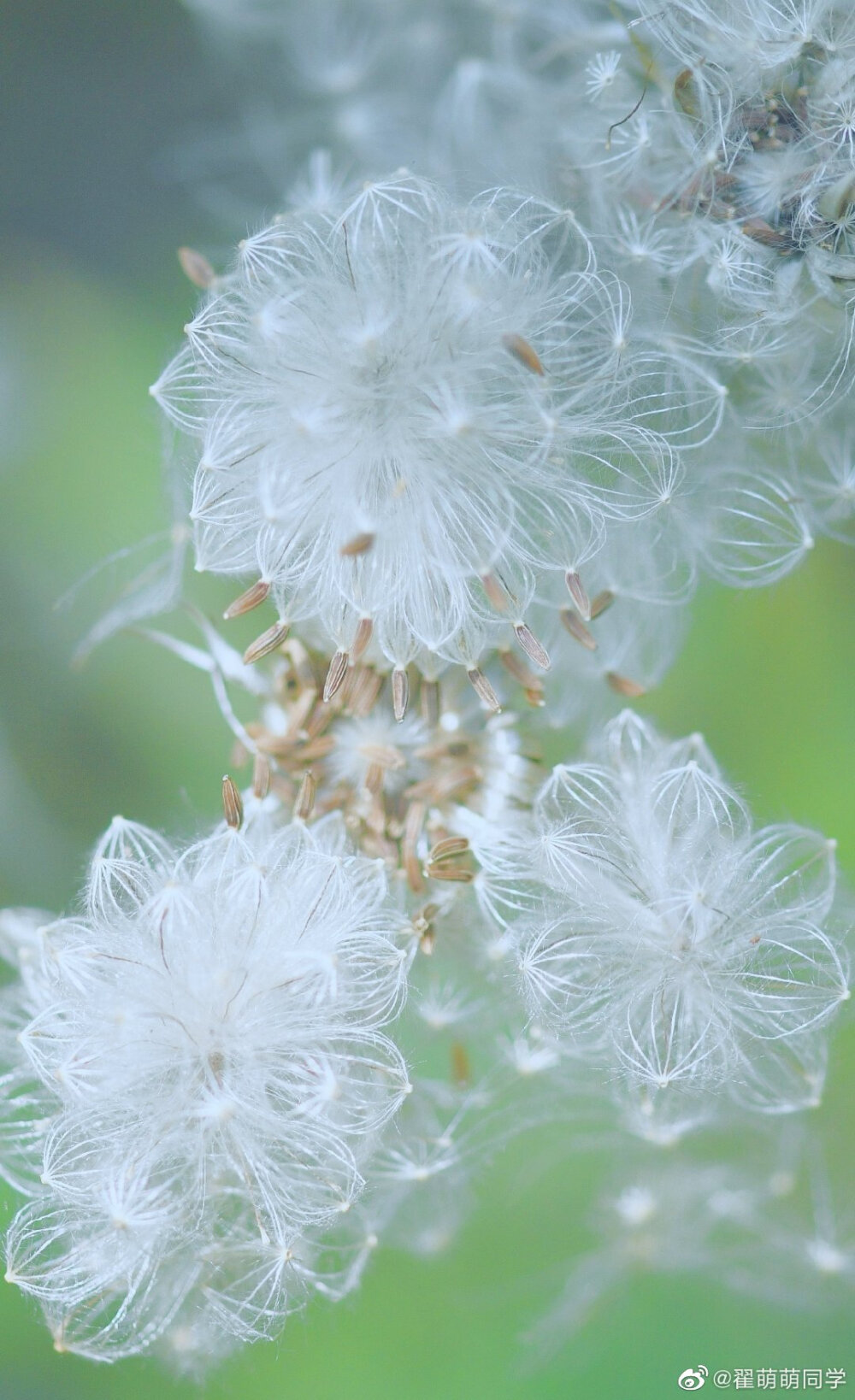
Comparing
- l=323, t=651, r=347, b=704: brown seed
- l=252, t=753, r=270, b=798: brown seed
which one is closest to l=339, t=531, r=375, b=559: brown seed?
l=323, t=651, r=347, b=704: brown seed

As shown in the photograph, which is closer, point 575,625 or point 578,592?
point 578,592

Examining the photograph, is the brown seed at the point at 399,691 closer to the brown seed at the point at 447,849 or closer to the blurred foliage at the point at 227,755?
the brown seed at the point at 447,849

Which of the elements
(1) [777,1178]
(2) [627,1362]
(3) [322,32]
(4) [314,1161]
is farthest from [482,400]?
(2) [627,1362]

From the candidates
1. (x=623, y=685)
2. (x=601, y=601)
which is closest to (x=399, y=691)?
(x=601, y=601)

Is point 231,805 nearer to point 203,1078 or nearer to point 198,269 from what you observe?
point 203,1078

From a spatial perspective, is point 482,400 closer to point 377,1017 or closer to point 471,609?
point 471,609

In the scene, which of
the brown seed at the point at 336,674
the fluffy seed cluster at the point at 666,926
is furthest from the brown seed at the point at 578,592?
the brown seed at the point at 336,674
